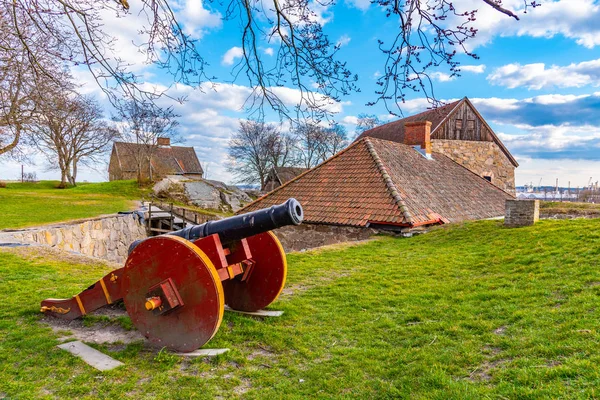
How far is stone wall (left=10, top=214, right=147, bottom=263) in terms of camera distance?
1220cm

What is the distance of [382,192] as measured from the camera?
11266 mm

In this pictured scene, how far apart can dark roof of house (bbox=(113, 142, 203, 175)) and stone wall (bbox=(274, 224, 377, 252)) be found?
33456mm

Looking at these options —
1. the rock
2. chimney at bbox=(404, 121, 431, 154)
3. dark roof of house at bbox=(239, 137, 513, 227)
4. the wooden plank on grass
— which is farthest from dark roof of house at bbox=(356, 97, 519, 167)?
the wooden plank on grass

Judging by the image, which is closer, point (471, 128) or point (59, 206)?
point (59, 206)

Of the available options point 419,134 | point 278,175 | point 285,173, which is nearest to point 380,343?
point 419,134

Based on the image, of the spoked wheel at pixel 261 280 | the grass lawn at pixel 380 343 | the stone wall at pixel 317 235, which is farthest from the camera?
the stone wall at pixel 317 235

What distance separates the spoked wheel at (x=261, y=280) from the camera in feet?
14.6

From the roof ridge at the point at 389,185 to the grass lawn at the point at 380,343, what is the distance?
373 cm

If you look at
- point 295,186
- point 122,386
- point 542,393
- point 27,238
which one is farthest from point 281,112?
point 27,238

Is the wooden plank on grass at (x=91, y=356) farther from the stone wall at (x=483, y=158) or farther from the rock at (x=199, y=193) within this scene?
the rock at (x=199, y=193)

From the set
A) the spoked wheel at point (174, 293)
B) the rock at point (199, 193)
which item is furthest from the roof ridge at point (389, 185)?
the rock at point (199, 193)

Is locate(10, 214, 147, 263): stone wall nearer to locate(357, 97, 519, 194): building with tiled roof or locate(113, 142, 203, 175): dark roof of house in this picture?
locate(357, 97, 519, 194): building with tiled roof

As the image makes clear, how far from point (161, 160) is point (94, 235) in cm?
3070

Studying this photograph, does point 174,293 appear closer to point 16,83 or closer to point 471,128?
point 16,83
